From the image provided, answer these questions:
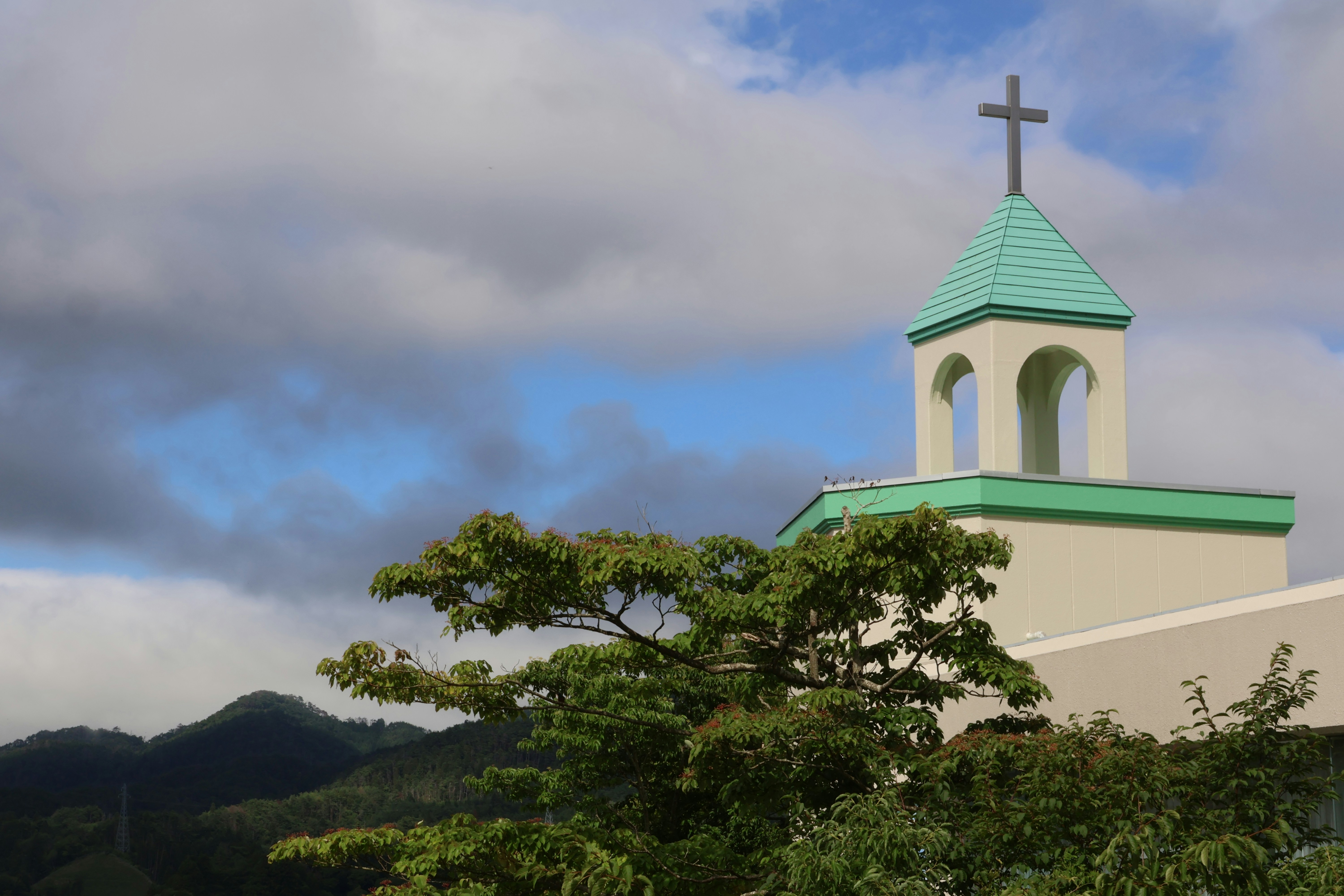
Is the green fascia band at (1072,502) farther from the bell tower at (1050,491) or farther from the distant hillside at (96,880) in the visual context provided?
the distant hillside at (96,880)

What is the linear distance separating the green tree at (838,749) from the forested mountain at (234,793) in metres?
43.3

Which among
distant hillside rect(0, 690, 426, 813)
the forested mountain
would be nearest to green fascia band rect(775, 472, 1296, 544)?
the forested mountain

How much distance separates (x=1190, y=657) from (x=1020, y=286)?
7.93 metres

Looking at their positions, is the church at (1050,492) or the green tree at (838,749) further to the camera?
the church at (1050,492)

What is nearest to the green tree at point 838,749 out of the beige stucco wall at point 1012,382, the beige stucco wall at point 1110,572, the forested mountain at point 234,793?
the beige stucco wall at point 1110,572

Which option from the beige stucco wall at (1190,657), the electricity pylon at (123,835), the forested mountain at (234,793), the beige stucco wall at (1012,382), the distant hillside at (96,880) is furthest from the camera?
the electricity pylon at (123,835)

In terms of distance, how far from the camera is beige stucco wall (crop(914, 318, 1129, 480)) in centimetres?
1873

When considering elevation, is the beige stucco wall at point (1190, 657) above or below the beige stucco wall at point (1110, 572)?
below

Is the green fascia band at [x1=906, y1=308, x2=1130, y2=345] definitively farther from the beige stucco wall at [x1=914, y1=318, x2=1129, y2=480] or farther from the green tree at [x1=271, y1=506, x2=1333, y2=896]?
the green tree at [x1=271, y1=506, x2=1333, y2=896]

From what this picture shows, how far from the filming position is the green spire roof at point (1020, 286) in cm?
1917

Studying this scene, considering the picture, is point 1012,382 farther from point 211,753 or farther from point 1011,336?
point 211,753

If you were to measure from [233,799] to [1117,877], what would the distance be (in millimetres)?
121842

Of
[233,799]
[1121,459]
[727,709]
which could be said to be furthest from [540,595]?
[233,799]

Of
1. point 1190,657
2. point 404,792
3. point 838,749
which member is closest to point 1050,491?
point 1190,657
